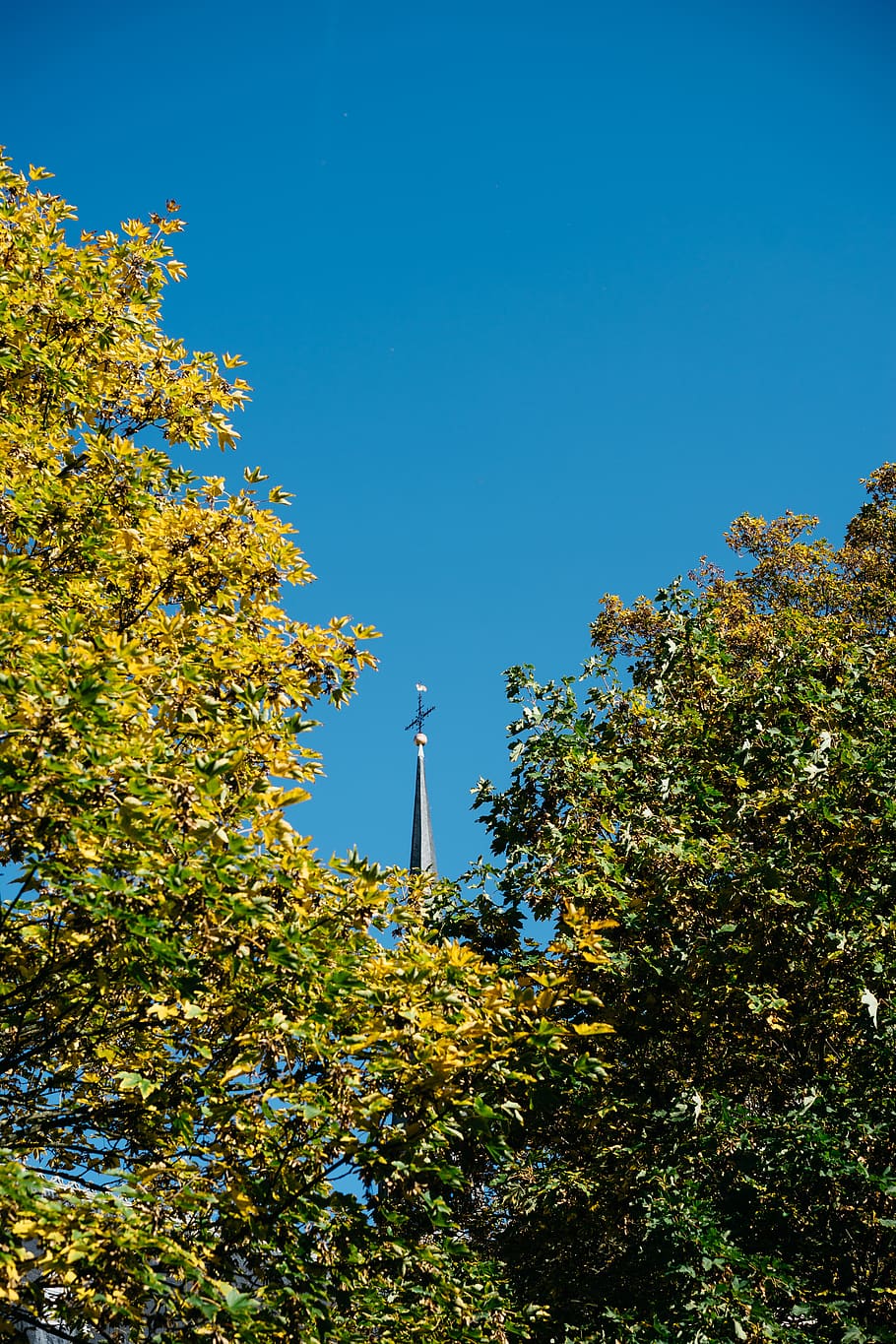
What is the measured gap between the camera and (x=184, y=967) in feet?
14.8

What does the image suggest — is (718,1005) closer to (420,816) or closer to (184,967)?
(184,967)

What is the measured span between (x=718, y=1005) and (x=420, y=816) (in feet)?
81.5

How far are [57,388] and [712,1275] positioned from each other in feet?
21.6

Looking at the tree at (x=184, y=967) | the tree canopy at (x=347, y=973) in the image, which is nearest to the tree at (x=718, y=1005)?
the tree canopy at (x=347, y=973)

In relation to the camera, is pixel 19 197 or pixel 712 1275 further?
pixel 19 197

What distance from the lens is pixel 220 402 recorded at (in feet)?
25.4

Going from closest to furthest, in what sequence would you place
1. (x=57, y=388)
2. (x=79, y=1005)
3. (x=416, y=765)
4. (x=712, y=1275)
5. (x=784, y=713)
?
(x=79, y=1005), (x=712, y=1275), (x=57, y=388), (x=784, y=713), (x=416, y=765)

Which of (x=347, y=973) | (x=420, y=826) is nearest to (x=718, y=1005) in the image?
(x=347, y=973)

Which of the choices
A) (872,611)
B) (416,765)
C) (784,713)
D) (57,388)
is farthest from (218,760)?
(416,765)

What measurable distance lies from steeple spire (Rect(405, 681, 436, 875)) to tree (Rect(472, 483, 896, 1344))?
21.6 metres

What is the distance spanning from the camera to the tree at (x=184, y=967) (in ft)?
14.6

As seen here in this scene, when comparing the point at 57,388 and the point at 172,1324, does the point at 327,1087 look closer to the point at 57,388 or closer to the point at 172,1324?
the point at 172,1324

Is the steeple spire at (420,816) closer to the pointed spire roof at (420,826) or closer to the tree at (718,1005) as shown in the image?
the pointed spire roof at (420,826)

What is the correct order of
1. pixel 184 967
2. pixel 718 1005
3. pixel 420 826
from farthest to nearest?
pixel 420 826 → pixel 718 1005 → pixel 184 967
